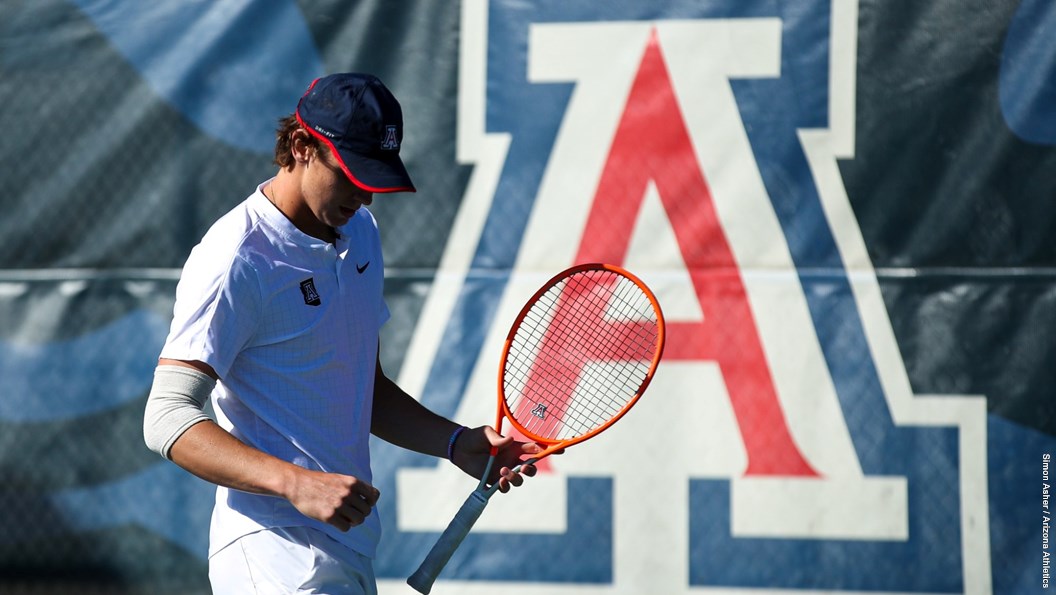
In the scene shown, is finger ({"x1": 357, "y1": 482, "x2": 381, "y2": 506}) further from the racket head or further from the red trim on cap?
the racket head

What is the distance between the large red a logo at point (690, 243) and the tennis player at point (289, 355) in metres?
1.52

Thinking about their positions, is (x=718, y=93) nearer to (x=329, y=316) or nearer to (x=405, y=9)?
(x=405, y=9)

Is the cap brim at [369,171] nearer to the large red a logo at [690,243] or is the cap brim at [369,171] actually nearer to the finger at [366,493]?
the finger at [366,493]

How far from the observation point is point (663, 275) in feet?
12.3

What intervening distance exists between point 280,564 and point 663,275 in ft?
6.22

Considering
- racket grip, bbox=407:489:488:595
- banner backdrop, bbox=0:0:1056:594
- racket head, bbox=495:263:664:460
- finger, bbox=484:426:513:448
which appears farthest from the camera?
banner backdrop, bbox=0:0:1056:594

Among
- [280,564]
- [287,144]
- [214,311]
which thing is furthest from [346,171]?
[280,564]

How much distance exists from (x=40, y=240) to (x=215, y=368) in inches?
92.2

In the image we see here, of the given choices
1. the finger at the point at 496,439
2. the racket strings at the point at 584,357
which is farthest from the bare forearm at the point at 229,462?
the racket strings at the point at 584,357

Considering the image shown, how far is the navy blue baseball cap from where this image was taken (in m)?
2.05

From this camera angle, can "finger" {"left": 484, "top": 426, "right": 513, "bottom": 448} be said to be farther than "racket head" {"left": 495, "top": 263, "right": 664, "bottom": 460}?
No

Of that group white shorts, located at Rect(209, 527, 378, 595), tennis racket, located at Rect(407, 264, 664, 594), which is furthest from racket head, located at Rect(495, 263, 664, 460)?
white shorts, located at Rect(209, 527, 378, 595)

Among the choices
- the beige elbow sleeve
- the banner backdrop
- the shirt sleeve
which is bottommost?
the banner backdrop

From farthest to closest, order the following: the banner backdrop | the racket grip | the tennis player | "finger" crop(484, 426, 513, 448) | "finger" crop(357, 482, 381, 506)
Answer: the banner backdrop
"finger" crop(484, 426, 513, 448)
the racket grip
the tennis player
"finger" crop(357, 482, 381, 506)
